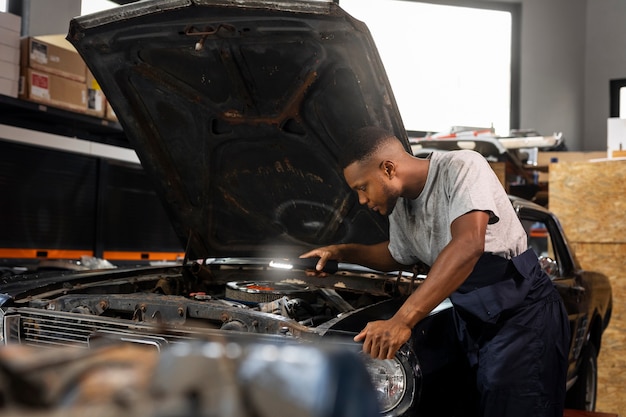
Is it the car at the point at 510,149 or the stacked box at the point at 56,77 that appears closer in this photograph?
the stacked box at the point at 56,77

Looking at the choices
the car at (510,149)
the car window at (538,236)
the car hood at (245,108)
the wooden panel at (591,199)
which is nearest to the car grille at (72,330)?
the car hood at (245,108)

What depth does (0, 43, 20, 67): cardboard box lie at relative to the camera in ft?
15.9

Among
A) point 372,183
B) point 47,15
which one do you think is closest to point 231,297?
point 372,183

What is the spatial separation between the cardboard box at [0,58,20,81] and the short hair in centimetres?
367

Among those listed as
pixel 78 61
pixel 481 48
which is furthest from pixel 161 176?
pixel 481 48

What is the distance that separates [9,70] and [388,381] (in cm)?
422

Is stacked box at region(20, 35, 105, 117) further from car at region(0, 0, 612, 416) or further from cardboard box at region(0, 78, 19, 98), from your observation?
car at region(0, 0, 612, 416)

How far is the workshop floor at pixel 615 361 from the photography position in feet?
16.3

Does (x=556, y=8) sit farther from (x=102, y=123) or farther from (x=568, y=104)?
(x=102, y=123)

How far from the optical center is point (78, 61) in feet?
17.8

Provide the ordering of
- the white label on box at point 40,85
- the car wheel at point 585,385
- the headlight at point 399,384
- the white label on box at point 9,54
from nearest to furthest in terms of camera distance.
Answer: the headlight at point 399,384
the car wheel at point 585,385
the white label on box at point 9,54
the white label on box at point 40,85

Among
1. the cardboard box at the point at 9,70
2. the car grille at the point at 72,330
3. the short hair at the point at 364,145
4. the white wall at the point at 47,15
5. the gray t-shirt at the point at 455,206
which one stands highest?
the white wall at the point at 47,15

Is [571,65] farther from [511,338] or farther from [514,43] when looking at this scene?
[511,338]

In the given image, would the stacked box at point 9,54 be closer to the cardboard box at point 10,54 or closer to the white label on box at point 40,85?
the cardboard box at point 10,54
